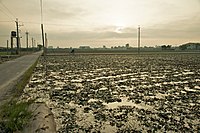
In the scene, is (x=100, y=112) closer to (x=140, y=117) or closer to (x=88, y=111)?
(x=88, y=111)

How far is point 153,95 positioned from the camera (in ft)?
42.5

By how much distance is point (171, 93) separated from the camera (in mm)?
13430

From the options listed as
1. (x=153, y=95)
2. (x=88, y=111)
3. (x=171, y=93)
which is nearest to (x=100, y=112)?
(x=88, y=111)

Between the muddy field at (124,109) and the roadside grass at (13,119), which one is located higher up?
the roadside grass at (13,119)

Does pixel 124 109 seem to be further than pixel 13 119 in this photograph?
Yes

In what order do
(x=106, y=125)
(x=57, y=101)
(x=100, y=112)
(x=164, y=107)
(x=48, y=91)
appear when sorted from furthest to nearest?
(x=48, y=91), (x=57, y=101), (x=164, y=107), (x=100, y=112), (x=106, y=125)

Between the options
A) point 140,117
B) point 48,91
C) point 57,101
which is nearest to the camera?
point 140,117

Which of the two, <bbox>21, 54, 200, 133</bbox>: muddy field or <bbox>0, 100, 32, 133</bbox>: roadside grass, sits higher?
<bbox>0, 100, 32, 133</bbox>: roadside grass

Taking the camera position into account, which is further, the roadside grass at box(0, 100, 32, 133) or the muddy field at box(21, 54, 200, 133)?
the muddy field at box(21, 54, 200, 133)

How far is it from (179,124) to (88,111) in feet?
12.1

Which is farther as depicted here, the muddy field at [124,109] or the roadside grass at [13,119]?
the muddy field at [124,109]

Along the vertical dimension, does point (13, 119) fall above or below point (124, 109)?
above

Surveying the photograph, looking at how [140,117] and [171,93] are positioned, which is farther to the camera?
[171,93]

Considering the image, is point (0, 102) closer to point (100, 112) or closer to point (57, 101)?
point (57, 101)
